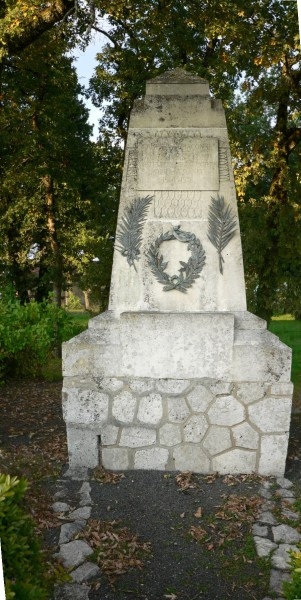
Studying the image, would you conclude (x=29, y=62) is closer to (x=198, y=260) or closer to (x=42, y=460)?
(x=198, y=260)

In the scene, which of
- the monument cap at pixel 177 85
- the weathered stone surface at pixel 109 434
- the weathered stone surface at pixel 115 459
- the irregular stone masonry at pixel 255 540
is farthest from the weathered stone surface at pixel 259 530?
the monument cap at pixel 177 85

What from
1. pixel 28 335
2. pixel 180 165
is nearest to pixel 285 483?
pixel 180 165

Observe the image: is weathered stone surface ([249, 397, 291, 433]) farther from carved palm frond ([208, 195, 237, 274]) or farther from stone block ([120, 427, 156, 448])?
carved palm frond ([208, 195, 237, 274])

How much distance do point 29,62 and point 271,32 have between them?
413cm

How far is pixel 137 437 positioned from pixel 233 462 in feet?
2.84

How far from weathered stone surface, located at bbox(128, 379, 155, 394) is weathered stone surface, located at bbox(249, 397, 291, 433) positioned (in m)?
0.88

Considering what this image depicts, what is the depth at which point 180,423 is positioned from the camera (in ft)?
17.1

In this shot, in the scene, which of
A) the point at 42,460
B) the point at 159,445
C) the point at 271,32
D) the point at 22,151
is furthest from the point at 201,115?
the point at 22,151

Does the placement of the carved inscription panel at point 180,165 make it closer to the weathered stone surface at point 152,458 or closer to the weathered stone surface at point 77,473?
the weathered stone surface at point 152,458

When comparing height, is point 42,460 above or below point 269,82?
below

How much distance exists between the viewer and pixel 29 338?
8930 mm

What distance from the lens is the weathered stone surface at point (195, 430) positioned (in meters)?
5.22

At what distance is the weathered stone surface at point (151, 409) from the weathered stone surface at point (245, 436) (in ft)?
2.19

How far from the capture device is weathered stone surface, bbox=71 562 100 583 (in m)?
3.64
